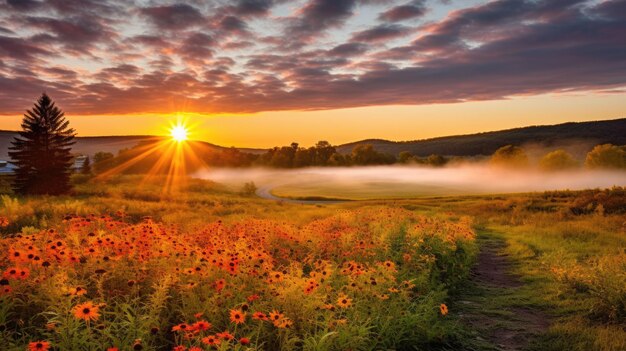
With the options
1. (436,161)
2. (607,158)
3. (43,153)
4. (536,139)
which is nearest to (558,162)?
(607,158)

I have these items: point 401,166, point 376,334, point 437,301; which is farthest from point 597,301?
point 401,166

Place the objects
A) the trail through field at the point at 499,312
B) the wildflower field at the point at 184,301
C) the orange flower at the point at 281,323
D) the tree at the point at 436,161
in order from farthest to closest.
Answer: the tree at the point at 436,161
the trail through field at the point at 499,312
the wildflower field at the point at 184,301
the orange flower at the point at 281,323

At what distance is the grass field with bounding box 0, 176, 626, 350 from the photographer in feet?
16.3

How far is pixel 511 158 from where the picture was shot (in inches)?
3693

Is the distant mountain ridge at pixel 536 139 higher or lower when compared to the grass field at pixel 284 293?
higher

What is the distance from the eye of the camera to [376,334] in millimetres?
6188

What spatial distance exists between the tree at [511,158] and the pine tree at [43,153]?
262ft

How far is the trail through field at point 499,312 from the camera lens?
296 inches

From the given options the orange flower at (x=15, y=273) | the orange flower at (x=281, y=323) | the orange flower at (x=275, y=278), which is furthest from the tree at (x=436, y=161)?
the orange flower at (x=15, y=273)

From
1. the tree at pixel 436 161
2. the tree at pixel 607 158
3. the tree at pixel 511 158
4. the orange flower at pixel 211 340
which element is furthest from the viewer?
the tree at pixel 436 161

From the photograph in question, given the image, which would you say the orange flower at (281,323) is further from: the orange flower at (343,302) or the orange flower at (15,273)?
the orange flower at (15,273)

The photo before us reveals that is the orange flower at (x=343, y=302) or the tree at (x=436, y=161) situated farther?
the tree at (x=436, y=161)

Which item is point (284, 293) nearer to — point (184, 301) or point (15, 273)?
point (184, 301)

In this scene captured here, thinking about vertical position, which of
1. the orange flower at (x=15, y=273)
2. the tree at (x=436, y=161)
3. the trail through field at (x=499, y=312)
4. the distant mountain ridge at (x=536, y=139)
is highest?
the distant mountain ridge at (x=536, y=139)
